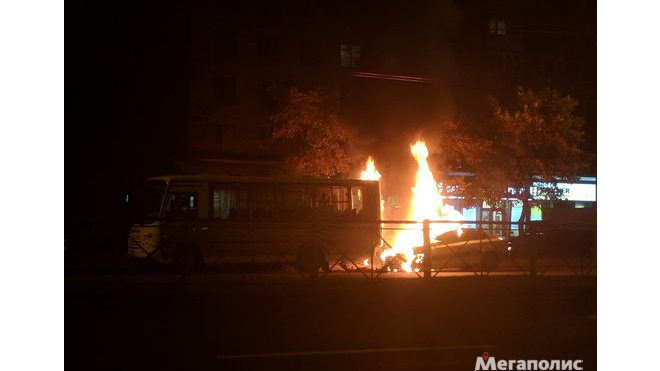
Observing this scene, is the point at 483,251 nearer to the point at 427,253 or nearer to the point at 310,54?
the point at 427,253

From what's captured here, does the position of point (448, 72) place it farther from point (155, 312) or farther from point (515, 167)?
point (155, 312)

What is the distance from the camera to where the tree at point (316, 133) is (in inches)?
1277

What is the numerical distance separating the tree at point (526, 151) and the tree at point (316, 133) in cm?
668

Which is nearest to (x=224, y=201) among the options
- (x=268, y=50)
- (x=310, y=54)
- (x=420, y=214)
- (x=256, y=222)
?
(x=256, y=222)

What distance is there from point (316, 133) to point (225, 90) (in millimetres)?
11407

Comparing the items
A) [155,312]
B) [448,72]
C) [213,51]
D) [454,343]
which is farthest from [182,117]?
[454,343]

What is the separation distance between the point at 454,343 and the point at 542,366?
58.6 inches

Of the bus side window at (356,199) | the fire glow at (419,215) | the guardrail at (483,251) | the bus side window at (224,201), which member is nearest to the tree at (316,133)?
the fire glow at (419,215)

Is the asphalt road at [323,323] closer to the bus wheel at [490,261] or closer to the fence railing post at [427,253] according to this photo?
the fence railing post at [427,253]

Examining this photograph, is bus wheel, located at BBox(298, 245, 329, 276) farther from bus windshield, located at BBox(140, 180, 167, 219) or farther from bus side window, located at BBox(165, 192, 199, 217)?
bus windshield, located at BBox(140, 180, 167, 219)

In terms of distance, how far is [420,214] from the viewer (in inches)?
970

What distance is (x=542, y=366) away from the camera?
8266mm

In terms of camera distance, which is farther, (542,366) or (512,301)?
(512,301)

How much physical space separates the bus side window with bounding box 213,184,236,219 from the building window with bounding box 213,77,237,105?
839 inches
